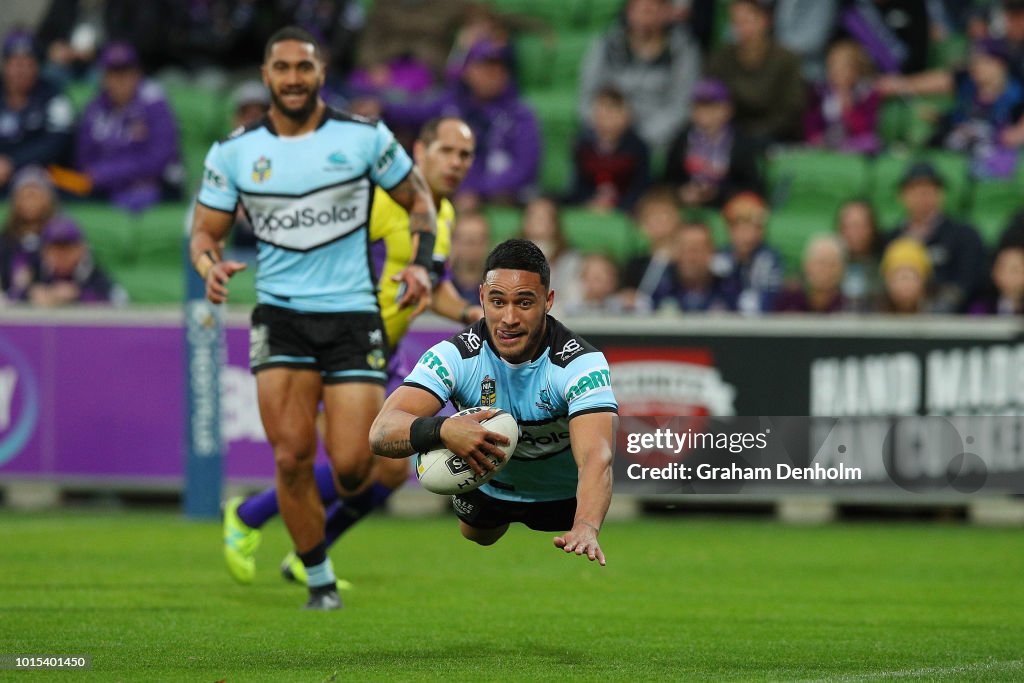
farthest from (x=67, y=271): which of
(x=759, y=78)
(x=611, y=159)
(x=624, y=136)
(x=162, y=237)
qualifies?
(x=759, y=78)

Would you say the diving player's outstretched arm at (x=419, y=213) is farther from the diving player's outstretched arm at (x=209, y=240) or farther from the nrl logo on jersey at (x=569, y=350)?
the nrl logo on jersey at (x=569, y=350)

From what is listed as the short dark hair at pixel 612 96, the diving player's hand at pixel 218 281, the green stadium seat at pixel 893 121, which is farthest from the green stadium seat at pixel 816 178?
the diving player's hand at pixel 218 281

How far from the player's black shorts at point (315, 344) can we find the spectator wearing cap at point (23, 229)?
288 inches

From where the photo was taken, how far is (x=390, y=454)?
21.0 ft

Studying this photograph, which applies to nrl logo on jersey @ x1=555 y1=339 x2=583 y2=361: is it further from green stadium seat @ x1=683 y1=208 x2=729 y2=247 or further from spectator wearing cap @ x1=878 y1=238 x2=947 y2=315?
green stadium seat @ x1=683 y1=208 x2=729 y2=247

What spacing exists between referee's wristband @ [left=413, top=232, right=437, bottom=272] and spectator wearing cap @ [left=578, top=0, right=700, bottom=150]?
8365 millimetres

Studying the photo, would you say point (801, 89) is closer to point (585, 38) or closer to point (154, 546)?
point (585, 38)

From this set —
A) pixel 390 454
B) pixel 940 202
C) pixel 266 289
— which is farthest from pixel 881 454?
pixel 390 454

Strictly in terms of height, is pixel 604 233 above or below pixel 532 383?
above

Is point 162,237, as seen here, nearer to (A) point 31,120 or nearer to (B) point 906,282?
(A) point 31,120

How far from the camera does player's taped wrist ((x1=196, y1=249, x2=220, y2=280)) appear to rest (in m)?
8.09

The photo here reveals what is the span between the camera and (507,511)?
287 inches

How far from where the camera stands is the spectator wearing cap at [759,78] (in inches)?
637

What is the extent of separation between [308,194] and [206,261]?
610 millimetres
